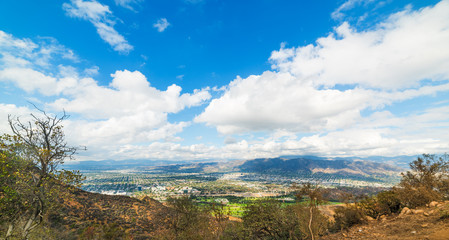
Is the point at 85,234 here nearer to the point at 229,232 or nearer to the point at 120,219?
the point at 120,219

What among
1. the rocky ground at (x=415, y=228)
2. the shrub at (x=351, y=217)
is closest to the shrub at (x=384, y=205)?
the shrub at (x=351, y=217)

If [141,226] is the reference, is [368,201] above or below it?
above

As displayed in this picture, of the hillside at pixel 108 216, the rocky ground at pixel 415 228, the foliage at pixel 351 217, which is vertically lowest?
the hillside at pixel 108 216

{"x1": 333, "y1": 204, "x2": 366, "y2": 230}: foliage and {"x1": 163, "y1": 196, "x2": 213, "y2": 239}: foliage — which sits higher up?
{"x1": 333, "y1": 204, "x2": 366, "y2": 230}: foliage

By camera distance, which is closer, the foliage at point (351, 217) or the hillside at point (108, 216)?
the foliage at point (351, 217)

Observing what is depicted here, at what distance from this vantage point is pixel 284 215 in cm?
2714

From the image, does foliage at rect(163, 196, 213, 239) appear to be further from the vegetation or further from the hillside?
the hillside

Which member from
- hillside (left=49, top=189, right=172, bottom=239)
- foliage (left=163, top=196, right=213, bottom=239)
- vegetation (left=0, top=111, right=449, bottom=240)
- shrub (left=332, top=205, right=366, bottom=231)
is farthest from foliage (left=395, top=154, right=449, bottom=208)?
hillside (left=49, top=189, right=172, bottom=239)

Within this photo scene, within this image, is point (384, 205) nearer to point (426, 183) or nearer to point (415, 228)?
point (426, 183)

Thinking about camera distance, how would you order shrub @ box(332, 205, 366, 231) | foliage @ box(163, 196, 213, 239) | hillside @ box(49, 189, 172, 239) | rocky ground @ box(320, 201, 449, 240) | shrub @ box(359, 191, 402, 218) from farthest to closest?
hillside @ box(49, 189, 172, 239) < foliage @ box(163, 196, 213, 239) < shrub @ box(359, 191, 402, 218) < shrub @ box(332, 205, 366, 231) < rocky ground @ box(320, 201, 449, 240)

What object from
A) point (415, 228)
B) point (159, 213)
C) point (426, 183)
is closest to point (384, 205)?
point (426, 183)

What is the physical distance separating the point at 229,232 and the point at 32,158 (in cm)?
3297

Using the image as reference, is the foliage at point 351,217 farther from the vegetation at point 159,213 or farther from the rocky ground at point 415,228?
the rocky ground at point 415,228

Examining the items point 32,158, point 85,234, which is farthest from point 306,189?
point 85,234
